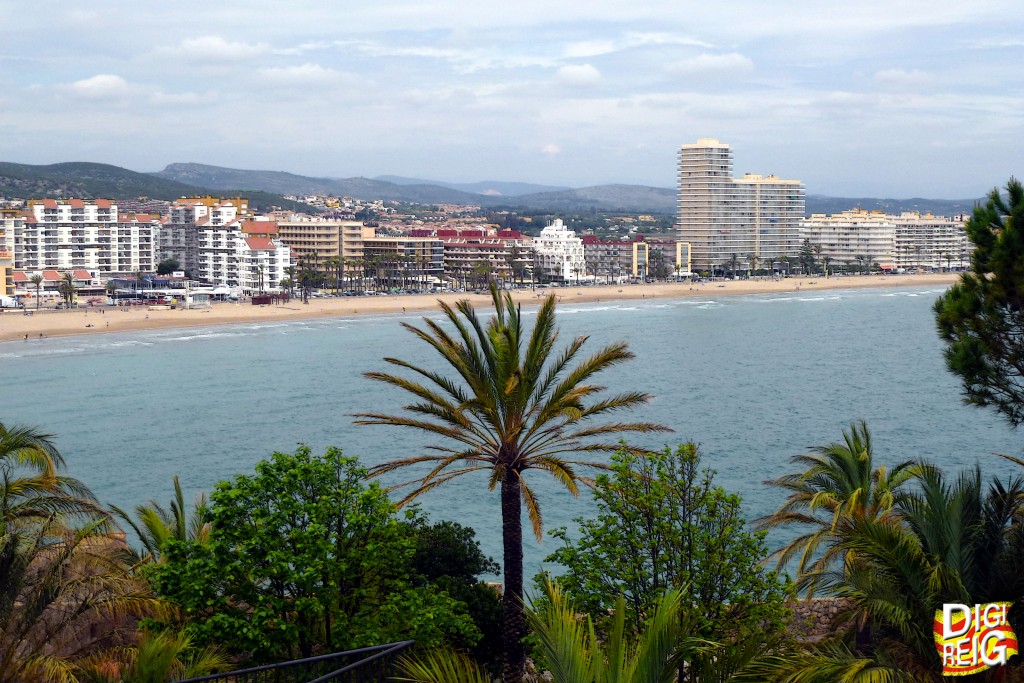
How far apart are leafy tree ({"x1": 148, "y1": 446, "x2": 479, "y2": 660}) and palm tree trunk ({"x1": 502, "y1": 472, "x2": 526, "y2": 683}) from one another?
0.49 metres

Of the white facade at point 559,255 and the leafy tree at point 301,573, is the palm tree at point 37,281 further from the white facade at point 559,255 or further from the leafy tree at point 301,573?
the leafy tree at point 301,573

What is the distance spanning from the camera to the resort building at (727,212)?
174m

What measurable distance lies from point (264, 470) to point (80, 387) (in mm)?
45463

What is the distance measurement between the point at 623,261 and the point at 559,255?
1300cm

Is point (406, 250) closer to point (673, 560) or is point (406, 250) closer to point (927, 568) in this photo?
point (673, 560)

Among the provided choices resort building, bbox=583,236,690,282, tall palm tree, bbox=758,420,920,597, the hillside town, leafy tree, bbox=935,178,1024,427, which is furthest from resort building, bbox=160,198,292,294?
leafy tree, bbox=935,178,1024,427

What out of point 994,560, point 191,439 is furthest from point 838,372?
point 994,560

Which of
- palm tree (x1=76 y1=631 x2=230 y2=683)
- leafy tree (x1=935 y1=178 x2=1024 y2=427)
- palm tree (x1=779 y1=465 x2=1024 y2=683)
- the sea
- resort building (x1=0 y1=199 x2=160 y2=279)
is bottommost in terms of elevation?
the sea

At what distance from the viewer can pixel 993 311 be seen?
12.1m

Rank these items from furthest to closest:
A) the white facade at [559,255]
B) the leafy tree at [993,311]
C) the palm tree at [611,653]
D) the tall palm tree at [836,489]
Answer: the white facade at [559,255]
the tall palm tree at [836,489]
the leafy tree at [993,311]
the palm tree at [611,653]

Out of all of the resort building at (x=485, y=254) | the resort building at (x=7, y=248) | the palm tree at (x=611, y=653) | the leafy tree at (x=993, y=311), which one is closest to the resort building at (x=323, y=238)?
the resort building at (x=485, y=254)

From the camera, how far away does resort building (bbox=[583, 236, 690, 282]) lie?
522 feet

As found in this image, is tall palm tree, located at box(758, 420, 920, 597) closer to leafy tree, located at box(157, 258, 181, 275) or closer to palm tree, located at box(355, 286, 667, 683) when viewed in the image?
palm tree, located at box(355, 286, 667, 683)

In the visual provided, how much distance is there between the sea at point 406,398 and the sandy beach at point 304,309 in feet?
15.4
